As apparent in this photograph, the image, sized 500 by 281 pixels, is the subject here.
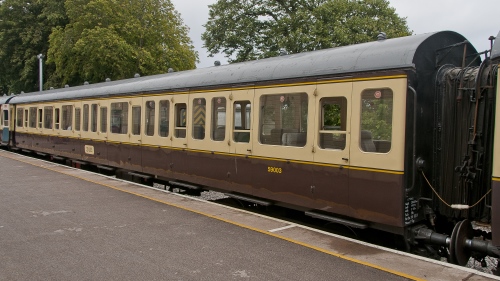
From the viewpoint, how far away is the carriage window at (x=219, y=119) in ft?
27.9

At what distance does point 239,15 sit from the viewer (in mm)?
29875

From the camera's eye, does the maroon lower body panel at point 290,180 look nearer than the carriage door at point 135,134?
Yes

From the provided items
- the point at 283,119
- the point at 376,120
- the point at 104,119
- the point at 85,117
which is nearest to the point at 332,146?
the point at 376,120

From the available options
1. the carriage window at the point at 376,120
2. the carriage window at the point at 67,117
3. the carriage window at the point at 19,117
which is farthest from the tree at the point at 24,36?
the carriage window at the point at 376,120

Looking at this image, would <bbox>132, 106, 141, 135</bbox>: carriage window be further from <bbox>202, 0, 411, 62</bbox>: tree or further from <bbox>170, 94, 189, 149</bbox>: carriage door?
<bbox>202, 0, 411, 62</bbox>: tree

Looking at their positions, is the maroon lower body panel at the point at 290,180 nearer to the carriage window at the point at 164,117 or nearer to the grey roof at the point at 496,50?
the carriage window at the point at 164,117

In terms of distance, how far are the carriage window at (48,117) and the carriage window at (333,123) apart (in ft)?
45.0

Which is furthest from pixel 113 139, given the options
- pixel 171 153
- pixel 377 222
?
pixel 377 222

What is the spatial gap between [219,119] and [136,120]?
12.3 ft

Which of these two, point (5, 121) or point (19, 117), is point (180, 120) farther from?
point (5, 121)

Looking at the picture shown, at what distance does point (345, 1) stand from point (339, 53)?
1941 centimetres

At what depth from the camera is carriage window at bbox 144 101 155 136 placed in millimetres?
10805

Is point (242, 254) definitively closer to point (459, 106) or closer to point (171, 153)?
point (459, 106)

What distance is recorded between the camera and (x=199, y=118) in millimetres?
9195
